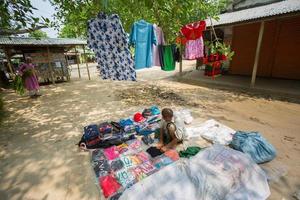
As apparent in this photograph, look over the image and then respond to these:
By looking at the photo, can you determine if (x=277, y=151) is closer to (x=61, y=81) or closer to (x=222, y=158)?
(x=222, y=158)

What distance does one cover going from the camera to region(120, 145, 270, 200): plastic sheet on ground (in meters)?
1.94

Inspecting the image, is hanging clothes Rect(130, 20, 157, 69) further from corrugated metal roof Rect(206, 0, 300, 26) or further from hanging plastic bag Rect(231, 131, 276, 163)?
corrugated metal roof Rect(206, 0, 300, 26)

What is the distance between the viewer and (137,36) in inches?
157

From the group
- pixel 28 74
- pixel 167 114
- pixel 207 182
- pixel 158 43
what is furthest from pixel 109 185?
pixel 28 74

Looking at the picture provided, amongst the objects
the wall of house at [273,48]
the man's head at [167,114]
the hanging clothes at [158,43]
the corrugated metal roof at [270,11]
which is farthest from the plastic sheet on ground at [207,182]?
the wall of house at [273,48]

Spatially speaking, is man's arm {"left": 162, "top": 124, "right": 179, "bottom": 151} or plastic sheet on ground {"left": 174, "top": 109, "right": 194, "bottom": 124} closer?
man's arm {"left": 162, "top": 124, "right": 179, "bottom": 151}

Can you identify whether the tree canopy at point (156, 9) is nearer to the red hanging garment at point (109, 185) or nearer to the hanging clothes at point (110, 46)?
the hanging clothes at point (110, 46)

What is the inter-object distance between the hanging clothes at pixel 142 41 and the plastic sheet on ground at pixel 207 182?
2.71 m

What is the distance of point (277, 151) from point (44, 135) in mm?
4622

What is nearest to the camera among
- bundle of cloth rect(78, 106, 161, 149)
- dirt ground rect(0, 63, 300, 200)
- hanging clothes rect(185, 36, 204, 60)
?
dirt ground rect(0, 63, 300, 200)

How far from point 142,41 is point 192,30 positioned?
1.77m

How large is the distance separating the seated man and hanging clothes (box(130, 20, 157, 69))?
1722 mm

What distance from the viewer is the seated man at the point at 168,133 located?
3.01 meters

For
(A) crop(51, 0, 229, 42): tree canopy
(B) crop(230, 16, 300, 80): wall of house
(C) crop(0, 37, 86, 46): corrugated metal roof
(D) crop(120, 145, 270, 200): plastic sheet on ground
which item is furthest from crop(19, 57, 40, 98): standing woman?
(B) crop(230, 16, 300, 80): wall of house
